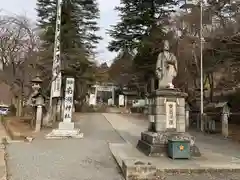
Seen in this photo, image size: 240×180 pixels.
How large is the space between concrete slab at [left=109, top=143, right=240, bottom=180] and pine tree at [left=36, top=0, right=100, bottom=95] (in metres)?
13.0

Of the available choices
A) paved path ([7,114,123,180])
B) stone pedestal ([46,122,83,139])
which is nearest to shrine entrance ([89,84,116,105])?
stone pedestal ([46,122,83,139])

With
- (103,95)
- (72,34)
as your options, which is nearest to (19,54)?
(72,34)

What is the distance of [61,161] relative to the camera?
9.30m

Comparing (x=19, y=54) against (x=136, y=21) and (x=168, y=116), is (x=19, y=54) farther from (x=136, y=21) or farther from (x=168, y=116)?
(x=168, y=116)

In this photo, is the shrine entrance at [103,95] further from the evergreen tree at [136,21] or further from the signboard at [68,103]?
the signboard at [68,103]

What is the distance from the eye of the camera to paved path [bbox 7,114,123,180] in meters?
7.64

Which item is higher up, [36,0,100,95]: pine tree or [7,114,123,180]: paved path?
[36,0,100,95]: pine tree

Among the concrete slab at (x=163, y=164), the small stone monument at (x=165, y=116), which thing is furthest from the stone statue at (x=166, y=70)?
the concrete slab at (x=163, y=164)

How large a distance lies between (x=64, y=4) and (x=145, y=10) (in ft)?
25.4

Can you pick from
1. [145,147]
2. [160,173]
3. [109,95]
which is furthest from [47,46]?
[109,95]

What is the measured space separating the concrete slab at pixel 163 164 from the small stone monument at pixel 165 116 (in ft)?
1.92

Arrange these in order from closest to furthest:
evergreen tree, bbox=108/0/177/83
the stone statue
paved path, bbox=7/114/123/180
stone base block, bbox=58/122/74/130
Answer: paved path, bbox=7/114/123/180 → the stone statue → stone base block, bbox=58/122/74/130 → evergreen tree, bbox=108/0/177/83

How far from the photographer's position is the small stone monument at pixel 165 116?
10.5 meters

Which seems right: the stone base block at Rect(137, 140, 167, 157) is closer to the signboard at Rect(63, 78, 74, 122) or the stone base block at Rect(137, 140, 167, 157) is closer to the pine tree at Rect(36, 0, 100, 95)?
the signboard at Rect(63, 78, 74, 122)
